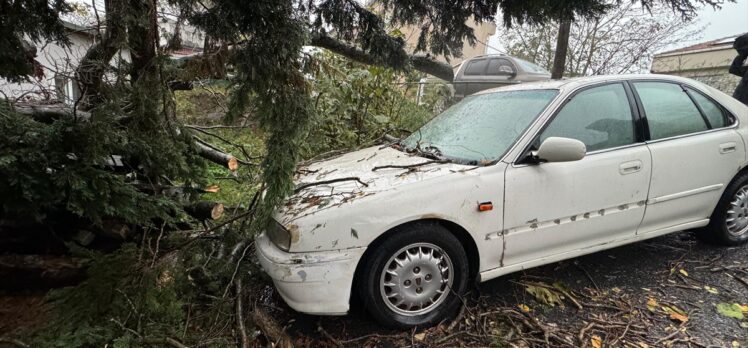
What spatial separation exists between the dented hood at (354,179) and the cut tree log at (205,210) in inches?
31.9

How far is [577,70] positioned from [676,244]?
7819 mm

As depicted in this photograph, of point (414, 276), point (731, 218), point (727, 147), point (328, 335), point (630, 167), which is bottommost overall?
point (328, 335)

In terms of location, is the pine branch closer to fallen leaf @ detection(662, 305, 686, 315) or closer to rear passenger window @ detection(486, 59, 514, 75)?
fallen leaf @ detection(662, 305, 686, 315)

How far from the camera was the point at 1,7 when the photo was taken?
85.4 inches

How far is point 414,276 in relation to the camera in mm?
2379

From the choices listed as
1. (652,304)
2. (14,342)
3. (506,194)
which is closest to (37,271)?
(14,342)

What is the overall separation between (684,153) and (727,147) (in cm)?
54

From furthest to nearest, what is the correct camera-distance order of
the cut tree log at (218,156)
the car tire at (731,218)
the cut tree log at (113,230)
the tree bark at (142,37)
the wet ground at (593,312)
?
1. the cut tree log at (218,156)
2. the car tire at (731,218)
3. the cut tree log at (113,230)
4. the wet ground at (593,312)
5. the tree bark at (142,37)

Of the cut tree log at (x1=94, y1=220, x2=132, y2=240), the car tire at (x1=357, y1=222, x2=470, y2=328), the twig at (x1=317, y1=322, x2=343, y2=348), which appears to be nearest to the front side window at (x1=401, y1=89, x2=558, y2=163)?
the car tire at (x1=357, y1=222, x2=470, y2=328)

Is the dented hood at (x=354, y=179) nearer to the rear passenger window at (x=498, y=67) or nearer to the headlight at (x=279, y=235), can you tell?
the headlight at (x=279, y=235)

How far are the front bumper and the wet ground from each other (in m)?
0.28

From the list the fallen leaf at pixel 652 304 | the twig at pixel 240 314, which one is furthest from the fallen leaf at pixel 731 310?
the twig at pixel 240 314

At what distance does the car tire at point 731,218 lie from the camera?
129 inches

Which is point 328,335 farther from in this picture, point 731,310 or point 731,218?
point 731,218
